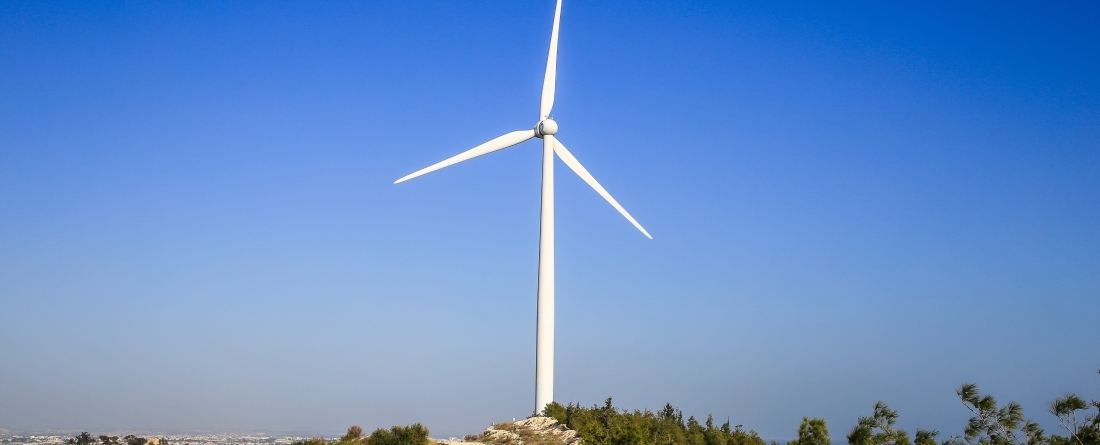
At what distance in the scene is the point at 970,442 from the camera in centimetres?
5641

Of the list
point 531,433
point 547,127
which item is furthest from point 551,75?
point 531,433

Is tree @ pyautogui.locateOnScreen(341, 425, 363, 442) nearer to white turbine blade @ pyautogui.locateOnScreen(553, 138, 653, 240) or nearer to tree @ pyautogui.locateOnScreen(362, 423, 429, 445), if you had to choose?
tree @ pyautogui.locateOnScreen(362, 423, 429, 445)

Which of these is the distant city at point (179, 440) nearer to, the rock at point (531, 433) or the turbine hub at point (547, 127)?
the rock at point (531, 433)

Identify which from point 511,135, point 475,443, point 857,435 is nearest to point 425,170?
point 511,135

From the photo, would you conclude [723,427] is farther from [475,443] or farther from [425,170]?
[425,170]

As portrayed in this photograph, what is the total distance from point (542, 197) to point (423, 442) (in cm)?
2605

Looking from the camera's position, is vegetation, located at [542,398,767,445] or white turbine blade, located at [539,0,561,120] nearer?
vegetation, located at [542,398,767,445]

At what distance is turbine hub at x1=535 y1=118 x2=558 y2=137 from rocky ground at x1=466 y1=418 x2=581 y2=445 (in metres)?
24.2

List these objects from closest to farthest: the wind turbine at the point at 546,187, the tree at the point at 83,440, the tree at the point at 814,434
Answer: the tree at the point at 814,434 < the tree at the point at 83,440 < the wind turbine at the point at 546,187

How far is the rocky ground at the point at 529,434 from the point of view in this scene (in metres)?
57.6

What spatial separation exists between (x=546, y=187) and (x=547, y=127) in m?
5.81

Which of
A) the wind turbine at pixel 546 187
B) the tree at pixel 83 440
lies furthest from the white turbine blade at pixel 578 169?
the tree at pixel 83 440

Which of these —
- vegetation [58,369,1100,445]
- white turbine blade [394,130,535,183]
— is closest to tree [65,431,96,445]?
vegetation [58,369,1100,445]

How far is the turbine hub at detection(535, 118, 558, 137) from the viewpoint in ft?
249
